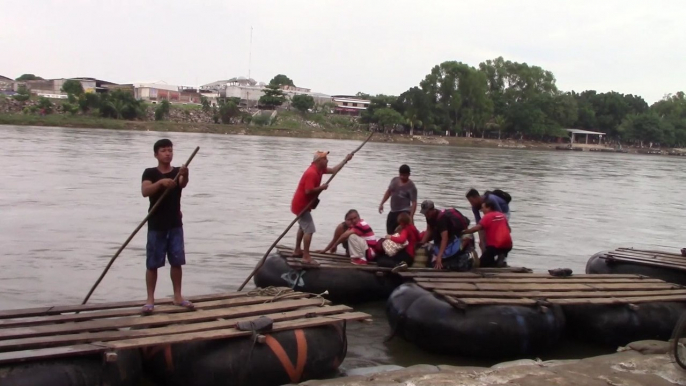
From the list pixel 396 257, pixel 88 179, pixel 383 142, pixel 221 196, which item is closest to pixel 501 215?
pixel 396 257

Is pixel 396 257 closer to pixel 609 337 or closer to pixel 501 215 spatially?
pixel 501 215

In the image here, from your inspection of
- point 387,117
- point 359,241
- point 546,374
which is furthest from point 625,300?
point 387,117

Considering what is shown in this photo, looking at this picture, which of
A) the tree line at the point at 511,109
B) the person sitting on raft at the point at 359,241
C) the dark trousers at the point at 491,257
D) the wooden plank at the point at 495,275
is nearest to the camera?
the wooden plank at the point at 495,275

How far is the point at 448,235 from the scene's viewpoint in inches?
397

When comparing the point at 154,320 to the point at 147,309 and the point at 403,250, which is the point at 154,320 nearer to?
the point at 147,309

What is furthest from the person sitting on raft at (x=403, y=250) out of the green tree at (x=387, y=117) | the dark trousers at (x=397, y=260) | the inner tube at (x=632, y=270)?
the green tree at (x=387, y=117)

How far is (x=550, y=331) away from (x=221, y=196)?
1750cm

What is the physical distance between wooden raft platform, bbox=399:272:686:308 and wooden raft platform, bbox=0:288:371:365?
162 cm

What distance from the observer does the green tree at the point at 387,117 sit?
344 feet

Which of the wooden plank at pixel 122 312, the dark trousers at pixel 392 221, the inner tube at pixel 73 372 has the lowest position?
the inner tube at pixel 73 372

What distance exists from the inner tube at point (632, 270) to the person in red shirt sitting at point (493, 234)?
6.76 ft

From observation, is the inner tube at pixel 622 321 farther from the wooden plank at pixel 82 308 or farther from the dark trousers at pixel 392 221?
the wooden plank at pixel 82 308

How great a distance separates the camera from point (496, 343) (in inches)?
326

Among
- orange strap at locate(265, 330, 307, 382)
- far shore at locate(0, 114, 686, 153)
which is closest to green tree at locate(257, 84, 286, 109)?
far shore at locate(0, 114, 686, 153)
